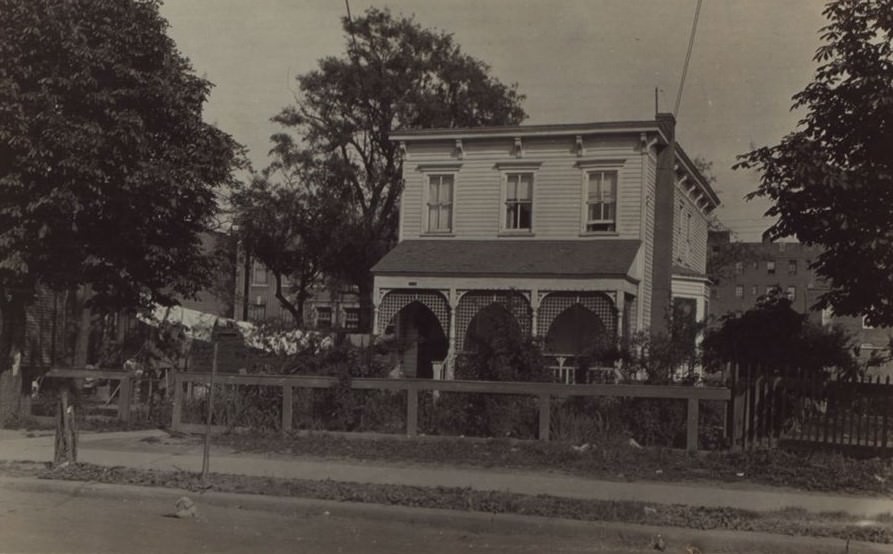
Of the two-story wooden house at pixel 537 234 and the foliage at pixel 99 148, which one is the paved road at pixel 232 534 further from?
the two-story wooden house at pixel 537 234

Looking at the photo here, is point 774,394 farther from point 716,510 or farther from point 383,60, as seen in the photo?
point 383,60

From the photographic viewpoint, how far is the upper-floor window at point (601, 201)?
22.1 meters

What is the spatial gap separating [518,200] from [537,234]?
110 cm

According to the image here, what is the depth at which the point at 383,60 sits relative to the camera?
3406 centimetres

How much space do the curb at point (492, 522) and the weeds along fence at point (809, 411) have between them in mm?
4182

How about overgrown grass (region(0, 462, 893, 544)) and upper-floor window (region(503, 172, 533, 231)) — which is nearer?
overgrown grass (region(0, 462, 893, 544))

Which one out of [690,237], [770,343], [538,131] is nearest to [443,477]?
[770,343]

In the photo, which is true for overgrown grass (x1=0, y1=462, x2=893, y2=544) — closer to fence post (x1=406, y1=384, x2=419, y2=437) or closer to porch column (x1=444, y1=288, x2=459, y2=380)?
fence post (x1=406, y1=384, x2=419, y2=437)

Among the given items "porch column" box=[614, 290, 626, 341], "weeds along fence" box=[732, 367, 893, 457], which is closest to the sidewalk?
"weeds along fence" box=[732, 367, 893, 457]

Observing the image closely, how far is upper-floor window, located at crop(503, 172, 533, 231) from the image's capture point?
75.0ft

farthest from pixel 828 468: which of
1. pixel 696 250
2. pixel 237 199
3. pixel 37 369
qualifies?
pixel 237 199

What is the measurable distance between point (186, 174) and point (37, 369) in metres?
4.54

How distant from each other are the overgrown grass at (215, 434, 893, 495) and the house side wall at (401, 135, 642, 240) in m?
11.7

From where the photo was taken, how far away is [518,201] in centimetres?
2292
